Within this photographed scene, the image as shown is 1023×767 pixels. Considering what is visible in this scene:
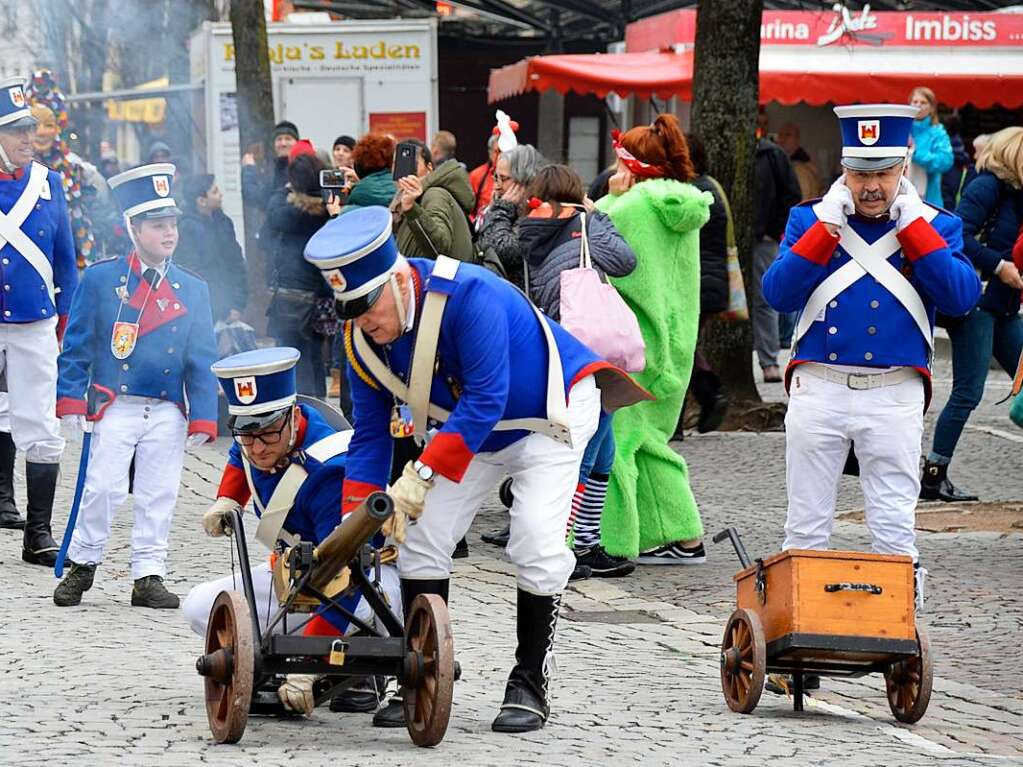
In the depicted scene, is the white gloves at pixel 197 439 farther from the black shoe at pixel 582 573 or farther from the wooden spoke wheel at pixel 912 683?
the wooden spoke wheel at pixel 912 683

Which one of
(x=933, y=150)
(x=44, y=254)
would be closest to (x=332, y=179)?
(x=44, y=254)

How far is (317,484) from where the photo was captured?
21.3 feet

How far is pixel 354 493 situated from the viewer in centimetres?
612

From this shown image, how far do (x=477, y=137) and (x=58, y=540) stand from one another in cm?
2115

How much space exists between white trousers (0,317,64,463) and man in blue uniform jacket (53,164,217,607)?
130 cm

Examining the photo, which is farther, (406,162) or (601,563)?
(406,162)

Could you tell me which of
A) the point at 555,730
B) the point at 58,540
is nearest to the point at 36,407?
the point at 58,540

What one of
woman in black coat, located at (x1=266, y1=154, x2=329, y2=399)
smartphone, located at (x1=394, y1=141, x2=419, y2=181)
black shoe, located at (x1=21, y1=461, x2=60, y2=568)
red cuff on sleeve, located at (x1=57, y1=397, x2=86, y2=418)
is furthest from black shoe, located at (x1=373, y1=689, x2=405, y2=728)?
woman in black coat, located at (x1=266, y1=154, x2=329, y2=399)

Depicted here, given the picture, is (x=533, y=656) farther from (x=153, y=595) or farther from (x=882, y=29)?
(x=882, y=29)

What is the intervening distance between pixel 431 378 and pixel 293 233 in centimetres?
928

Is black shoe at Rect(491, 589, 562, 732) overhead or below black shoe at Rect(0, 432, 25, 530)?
overhead

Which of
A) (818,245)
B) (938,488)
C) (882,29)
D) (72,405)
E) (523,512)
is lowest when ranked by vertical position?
(938,488)

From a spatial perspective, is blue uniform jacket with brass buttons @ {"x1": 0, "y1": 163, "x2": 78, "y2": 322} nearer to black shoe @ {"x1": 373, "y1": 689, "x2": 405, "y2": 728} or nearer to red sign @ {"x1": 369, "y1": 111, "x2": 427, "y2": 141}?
black shoe @ {"x1": 373, "y1": 689, "x2": 405, "y2": 728}

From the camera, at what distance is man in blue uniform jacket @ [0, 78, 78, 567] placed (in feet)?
32.0
